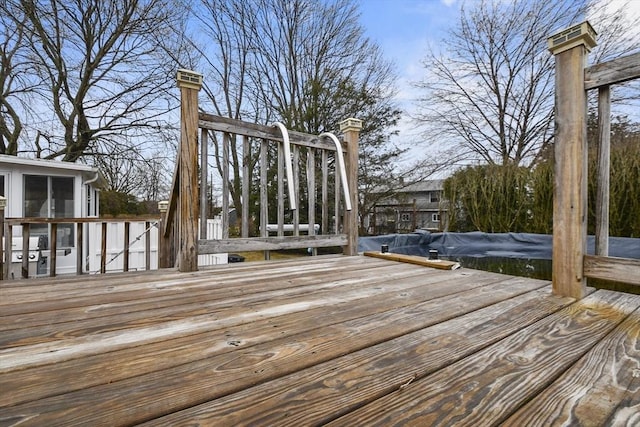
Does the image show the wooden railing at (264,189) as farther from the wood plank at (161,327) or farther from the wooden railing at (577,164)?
the wooden railing at (577,164)

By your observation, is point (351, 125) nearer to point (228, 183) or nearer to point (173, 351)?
point (228, 183)

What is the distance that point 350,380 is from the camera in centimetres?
62

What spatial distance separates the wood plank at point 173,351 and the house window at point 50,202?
5109 millimetres

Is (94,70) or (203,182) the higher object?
(94,70)

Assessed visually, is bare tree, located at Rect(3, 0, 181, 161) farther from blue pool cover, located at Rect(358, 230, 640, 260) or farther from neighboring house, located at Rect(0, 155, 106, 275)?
blue pool cover, located at Rect(358, 230, 640, 260)

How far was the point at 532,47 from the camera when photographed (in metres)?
7.90

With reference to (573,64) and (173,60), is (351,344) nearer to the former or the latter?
(573,64)

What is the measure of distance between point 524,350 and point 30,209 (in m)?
6.20

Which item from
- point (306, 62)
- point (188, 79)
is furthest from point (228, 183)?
point (306, 62)

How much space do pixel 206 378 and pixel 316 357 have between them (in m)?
0.24

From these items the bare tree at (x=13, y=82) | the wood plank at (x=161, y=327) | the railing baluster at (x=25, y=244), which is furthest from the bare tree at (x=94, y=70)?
the wood plank at (x=161, y=327)

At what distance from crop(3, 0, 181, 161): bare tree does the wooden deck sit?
24.1 ft

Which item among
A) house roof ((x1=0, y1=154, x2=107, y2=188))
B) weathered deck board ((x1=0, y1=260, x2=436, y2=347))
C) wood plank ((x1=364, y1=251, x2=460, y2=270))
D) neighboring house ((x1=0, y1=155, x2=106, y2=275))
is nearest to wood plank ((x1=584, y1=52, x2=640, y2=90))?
wood plank ((x1=364, y1=251, x2=460, y2=270))

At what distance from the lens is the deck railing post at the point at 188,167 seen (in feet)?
5.25
